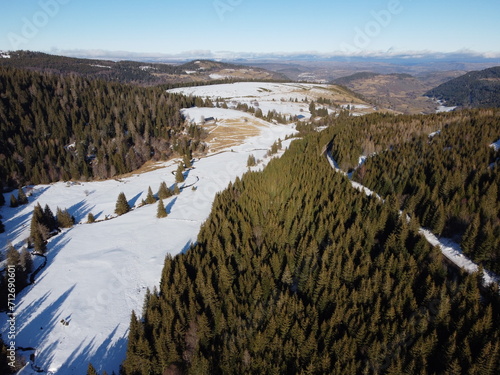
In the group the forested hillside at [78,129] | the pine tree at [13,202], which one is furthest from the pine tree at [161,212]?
the forested hillside at [78,129]

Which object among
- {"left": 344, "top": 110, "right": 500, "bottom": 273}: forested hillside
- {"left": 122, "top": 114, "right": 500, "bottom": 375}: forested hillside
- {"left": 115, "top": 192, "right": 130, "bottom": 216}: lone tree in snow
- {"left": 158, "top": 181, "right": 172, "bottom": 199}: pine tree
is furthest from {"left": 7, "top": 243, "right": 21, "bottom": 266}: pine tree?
{"left": 344, "top": 110, "right": 500, "bottom": 273}: forested hillside

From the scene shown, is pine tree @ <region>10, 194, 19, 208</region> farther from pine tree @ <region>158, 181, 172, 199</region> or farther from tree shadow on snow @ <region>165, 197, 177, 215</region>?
tree shadow on snow @ <region>165, 197, 177, 215</region>

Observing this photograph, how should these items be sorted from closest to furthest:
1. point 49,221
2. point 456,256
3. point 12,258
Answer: point 456,256
point 12,258
point 49,221

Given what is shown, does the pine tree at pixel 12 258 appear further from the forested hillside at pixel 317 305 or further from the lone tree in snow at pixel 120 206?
the lone tree in snow at pixel 120 206

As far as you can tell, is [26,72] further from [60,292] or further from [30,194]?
A: [60,292]

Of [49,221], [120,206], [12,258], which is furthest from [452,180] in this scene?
[49,221]

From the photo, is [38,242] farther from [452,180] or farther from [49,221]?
[452,180]

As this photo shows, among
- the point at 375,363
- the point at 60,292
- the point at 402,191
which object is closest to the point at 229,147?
the point at 402,191
